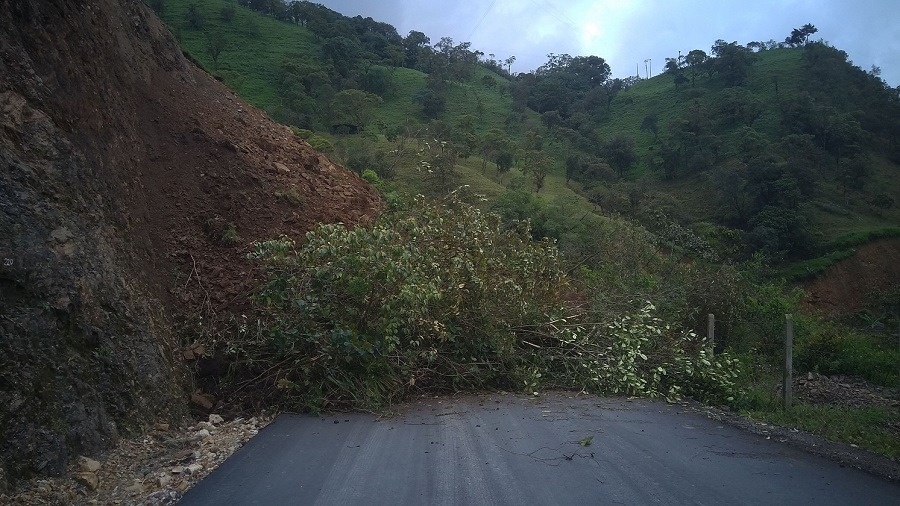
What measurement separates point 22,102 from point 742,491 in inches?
282

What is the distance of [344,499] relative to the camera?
4.25m

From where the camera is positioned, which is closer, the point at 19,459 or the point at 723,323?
the point at 19,459

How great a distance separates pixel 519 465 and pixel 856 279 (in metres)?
25.5

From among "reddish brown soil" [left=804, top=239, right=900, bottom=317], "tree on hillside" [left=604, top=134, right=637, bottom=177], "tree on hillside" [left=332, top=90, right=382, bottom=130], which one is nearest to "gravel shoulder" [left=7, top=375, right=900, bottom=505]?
"reddish brown soil" [left=804, top=239, right=900, bottom=317]

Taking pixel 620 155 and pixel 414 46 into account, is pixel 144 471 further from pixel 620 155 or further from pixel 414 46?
pixel 414 46

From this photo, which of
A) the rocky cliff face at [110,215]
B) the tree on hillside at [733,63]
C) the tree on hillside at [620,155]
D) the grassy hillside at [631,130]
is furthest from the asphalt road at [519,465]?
the tree on hillside at [733,63]

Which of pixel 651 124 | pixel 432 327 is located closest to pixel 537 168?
pixel 651 124

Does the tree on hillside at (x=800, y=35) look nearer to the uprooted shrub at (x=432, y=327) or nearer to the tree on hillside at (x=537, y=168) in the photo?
the tree on hillside at (x=537, y=168)

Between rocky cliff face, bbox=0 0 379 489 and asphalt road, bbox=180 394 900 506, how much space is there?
133 cm

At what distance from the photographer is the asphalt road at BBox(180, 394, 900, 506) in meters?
4.38

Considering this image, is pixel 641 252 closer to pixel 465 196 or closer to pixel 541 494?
pixel 465 196

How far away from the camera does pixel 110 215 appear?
24.0 feet

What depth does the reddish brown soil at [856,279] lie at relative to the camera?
24.0m

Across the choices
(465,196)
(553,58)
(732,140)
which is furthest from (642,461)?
(553,58)
